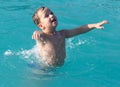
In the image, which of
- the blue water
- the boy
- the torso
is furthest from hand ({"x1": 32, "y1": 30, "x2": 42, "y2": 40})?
the blue water

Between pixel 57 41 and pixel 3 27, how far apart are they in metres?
2.38

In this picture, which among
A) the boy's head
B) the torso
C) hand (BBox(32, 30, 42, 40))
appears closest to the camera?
hand (BBox(32, 30, 42, 40))

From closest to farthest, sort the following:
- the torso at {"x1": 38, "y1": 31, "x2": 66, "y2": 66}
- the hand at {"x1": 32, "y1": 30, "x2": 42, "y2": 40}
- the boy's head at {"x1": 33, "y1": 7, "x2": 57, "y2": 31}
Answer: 1. the hand at {"x1": 32, "y1": 30, "x2": 42, "y2": 40}
2. the boy's head at {"x1": 33, "y1": 7, "x2": 57, "y2": 31}
3. the torso at {"x1": 38, "y1": 31, "x2": 66, "y2": 66}

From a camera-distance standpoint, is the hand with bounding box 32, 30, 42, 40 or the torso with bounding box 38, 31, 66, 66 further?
the torso with bounding box 38, 31, 66, 66

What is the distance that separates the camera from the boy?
557 centimetres

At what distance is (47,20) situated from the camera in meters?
5.54

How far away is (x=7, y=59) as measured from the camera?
6.33 meters

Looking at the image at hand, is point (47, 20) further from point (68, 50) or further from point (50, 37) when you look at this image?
point (68, 50)

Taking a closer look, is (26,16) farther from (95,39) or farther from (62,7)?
(95,39)

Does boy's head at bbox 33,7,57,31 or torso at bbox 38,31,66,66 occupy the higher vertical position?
boy's head at bbox 33,7,57,31

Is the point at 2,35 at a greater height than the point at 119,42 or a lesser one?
greater

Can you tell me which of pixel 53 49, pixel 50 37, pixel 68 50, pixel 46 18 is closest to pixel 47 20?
pixel 46 18

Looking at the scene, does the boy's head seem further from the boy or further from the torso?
the torso

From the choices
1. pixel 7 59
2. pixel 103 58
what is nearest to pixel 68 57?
pixel 103 58
